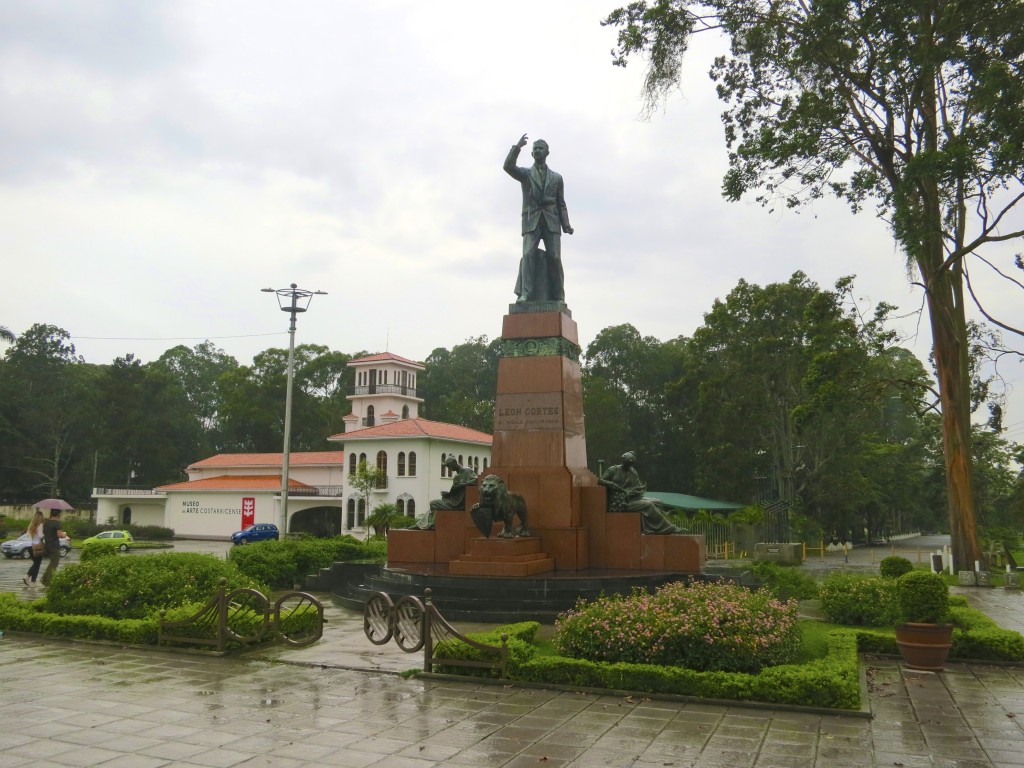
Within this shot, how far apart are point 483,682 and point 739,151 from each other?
14109mm

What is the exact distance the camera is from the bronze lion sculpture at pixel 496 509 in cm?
1254

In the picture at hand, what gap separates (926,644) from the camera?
8688mm

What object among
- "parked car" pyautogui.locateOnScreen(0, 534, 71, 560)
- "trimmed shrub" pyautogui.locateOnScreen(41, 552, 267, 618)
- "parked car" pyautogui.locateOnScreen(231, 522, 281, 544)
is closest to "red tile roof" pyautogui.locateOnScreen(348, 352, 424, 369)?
"parked car" pyautogui.locateOnScreen(231, 522, 281, 544)

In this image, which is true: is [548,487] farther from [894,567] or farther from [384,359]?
[384,359]

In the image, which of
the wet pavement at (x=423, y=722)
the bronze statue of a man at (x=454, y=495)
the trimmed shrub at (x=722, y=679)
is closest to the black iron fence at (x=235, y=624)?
the wet pavement at (x=423, y=722)

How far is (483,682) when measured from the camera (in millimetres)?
7914

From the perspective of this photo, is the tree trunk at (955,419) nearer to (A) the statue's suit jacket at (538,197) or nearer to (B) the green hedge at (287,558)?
(A) the statue's suit jacket at (538,197)

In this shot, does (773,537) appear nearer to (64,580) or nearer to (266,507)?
(266,507)

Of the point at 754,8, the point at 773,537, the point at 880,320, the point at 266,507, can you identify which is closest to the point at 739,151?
the point at 754,8

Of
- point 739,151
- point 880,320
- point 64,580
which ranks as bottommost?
point 64,580

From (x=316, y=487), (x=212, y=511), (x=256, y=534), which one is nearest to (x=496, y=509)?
(x=256, y=534)

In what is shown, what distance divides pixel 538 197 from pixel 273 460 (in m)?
37.7

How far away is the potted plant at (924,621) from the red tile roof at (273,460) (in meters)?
41.1

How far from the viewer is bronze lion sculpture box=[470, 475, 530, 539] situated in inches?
494
